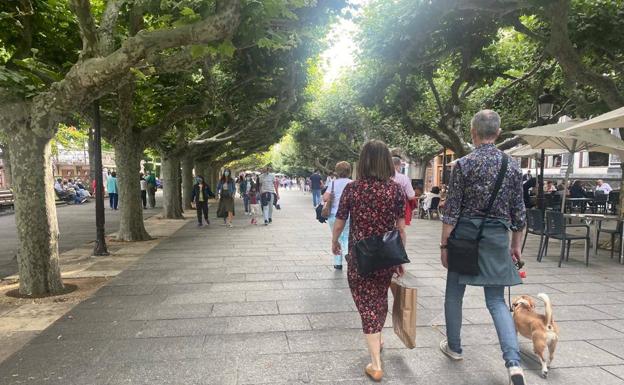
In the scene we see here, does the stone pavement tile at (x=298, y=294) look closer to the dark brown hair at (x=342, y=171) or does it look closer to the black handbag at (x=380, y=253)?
the dark brown hair at (x=342, y=171)

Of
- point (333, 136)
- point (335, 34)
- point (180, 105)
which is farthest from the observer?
point (333, 136)

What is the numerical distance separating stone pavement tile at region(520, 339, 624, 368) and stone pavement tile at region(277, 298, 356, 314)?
185 cm

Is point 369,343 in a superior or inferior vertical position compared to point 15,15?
inferior

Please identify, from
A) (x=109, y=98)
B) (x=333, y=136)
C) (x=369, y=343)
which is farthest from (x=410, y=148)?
(x=369, y=343)

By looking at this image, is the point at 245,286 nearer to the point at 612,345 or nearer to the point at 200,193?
the point at 612,345

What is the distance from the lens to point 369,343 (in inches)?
133

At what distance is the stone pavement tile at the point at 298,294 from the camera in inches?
218

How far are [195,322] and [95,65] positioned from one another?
10.3ft

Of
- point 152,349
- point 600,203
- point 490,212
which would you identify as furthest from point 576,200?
point 152,349

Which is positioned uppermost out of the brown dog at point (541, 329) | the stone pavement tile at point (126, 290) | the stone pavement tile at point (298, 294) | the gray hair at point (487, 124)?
the gray hair at point (487, 124)

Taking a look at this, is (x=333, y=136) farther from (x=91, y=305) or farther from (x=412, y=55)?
(x=91, y=305)

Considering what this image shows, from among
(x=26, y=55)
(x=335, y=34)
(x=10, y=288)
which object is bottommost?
(x=10, y=288)

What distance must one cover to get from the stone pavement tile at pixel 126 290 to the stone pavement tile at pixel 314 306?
1.89 meters

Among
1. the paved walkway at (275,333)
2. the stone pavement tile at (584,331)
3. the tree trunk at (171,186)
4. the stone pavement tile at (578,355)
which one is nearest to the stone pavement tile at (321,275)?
the paved walkway at (275,333)
